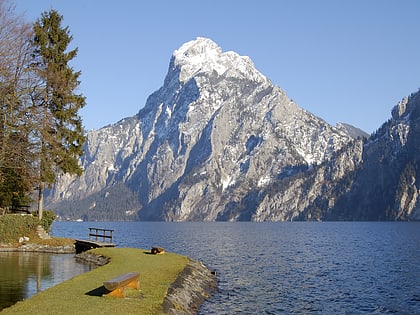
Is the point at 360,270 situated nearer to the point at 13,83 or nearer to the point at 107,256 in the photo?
the point at 107,256

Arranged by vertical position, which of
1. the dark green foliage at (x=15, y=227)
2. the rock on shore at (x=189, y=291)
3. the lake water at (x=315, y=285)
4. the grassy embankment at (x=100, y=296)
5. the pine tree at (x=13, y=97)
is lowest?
the lake water at (x=315, y=285)

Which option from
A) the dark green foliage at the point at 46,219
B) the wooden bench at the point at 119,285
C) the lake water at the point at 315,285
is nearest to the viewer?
the wooden bench at the point at 119,285

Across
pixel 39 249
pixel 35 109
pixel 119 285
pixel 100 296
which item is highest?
pixel 35 109

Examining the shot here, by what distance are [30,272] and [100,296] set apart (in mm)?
14206

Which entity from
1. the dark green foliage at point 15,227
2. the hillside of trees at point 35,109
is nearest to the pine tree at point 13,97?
the hillside of trees at point 35,109

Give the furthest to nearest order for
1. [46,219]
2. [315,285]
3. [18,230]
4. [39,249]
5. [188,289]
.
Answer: [46,219], [18,230], [39,249], [315,285], [188,289]

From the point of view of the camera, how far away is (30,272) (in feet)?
123

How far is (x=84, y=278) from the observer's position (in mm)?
32156

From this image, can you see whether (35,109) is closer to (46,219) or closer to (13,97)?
→ (13,97)

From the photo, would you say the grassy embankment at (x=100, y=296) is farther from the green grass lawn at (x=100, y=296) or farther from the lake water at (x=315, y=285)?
the lake water at (x=315, y=285)

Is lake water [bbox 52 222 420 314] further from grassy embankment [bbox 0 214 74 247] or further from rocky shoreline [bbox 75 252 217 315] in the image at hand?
grassy embankment [bbox 0 214 74 247]

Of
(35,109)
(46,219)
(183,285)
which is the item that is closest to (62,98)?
(46,219)

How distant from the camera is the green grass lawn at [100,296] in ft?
74.9

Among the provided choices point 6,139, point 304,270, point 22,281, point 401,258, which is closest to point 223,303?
point 22,281
